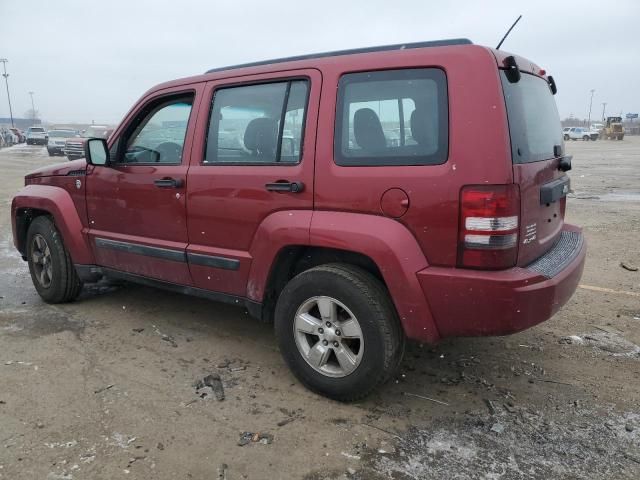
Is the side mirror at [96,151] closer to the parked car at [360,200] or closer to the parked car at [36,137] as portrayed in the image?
the parked car at [360,200]

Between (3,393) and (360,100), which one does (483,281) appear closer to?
(360,100)

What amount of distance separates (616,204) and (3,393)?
10898mm

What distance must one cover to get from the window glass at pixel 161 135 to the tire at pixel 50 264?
1164 mm

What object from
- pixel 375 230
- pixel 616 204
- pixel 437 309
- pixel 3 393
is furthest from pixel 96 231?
pixel 616 204

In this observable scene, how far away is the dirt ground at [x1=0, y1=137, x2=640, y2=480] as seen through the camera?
2.49 metres

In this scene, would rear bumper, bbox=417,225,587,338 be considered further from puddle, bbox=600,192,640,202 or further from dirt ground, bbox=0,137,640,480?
puddle, bbox=600,192,640,202

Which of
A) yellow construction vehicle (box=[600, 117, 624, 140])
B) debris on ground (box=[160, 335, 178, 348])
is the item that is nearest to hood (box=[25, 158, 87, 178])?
debris on ground (box=[160, 335, 178, 348])

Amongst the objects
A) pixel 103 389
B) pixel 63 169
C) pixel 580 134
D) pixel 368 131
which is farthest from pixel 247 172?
pixel 580 134

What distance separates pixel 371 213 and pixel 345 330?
2.24ft

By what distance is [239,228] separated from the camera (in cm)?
331

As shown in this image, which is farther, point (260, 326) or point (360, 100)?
point (260, 326)

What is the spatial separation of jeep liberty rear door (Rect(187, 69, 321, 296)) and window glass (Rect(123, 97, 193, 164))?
0.74ft

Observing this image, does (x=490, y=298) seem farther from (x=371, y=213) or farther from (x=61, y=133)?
(x=61, y=133)

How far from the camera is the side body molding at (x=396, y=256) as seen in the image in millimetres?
2645
